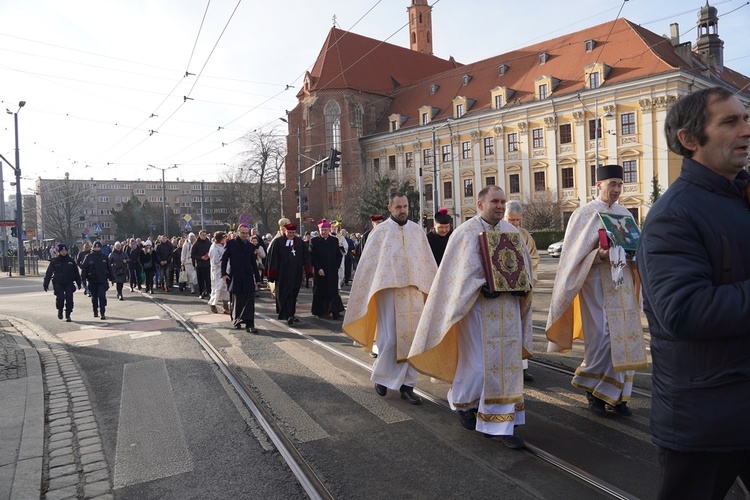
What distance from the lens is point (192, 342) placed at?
32.9 ft

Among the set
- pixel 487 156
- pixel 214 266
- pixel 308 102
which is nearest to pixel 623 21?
pixel 487 156

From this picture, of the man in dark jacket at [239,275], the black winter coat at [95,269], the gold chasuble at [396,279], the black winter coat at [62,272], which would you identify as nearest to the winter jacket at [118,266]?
the black winter coat at [95,269]

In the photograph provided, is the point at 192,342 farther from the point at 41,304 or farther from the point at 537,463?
the point at 41,304

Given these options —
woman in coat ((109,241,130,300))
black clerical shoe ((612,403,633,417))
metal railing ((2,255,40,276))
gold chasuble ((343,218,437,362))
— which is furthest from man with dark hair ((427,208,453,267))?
metal railing ((2,255,40,276))

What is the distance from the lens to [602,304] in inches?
218

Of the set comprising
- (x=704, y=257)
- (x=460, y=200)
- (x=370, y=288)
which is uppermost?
(x=460, y=200)

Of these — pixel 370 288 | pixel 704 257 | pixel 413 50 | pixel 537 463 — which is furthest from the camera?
pixel 413 50

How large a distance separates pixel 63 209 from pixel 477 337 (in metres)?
71.0

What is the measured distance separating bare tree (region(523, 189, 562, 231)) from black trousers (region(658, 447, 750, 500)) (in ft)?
→ 149

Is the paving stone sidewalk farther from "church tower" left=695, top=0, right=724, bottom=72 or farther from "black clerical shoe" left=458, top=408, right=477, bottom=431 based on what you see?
"church tower" left=695, top=0, right=724, bottom=72

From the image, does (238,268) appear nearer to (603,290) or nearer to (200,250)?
(200,250)

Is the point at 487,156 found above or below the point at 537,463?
above

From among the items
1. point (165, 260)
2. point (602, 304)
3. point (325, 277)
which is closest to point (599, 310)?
point (602, 304)

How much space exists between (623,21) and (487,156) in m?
15.2
